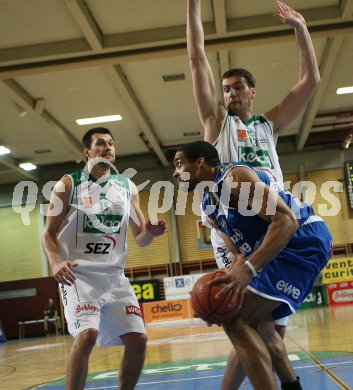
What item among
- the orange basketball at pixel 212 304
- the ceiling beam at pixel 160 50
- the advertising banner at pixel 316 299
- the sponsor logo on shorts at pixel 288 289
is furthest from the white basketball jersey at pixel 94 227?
the advertising banner at pixel 316 299

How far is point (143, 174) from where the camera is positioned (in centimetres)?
2477

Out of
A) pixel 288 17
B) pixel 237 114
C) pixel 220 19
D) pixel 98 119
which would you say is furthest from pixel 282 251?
pixel 98 119

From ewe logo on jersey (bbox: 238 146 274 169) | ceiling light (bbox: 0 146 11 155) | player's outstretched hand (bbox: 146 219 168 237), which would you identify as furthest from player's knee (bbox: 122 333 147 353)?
ceiling light (bbox: 0 146 11 155)

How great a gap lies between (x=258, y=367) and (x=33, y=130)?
17036mm

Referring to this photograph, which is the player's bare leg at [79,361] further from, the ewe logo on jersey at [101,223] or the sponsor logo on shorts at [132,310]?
the ewe logo on jersey at [101,223]

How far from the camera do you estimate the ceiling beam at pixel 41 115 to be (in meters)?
14.7

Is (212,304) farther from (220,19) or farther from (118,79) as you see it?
(118,79)

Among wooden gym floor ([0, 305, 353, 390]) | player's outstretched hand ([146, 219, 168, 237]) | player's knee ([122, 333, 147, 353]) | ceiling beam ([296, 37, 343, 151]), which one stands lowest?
wooden gym floor ([0, 305, 353, 390])

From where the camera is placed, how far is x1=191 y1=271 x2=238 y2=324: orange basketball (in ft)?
9.48

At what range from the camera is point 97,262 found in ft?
14.5

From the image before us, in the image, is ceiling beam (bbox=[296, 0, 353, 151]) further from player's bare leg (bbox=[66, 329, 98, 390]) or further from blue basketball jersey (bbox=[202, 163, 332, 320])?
player's bare leg (bbox=[66, 329, 98, 390])

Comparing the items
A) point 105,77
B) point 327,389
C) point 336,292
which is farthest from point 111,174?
point 336,292

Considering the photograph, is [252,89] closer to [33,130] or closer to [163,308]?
[33,130]

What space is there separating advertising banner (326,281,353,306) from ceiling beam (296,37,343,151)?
5452mm
